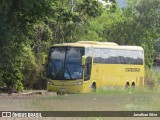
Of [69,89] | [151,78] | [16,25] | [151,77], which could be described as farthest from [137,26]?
[16,25]

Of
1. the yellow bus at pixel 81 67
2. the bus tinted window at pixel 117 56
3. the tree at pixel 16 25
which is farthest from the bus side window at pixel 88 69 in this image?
the tree at pixel 16 25

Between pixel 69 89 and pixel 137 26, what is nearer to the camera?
pixel 69 89

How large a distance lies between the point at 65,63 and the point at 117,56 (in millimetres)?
5581

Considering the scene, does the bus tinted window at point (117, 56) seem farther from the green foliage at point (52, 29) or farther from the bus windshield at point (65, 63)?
the green foliage at point (52, 29)

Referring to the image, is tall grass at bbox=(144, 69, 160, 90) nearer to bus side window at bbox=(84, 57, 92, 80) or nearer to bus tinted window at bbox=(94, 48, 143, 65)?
bus tinted window at bbox=(94, 48, 143, 65)

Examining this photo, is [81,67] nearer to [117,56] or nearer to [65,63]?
[65,63]

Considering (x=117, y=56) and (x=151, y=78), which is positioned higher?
(x=117, y=56)

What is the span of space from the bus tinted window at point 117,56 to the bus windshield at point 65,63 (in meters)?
1.87

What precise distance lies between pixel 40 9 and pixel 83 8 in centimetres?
886

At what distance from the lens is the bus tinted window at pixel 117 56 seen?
30.0 meters

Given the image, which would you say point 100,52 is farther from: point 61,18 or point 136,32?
point 136,32

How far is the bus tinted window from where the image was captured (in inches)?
1181

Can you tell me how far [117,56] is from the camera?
106 ft

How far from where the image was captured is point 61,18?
33.3 m
